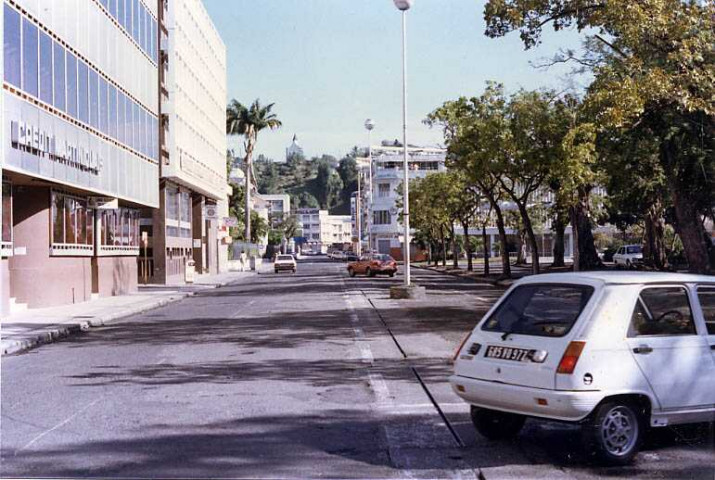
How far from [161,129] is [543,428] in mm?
38177

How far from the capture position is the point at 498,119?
34062 mm

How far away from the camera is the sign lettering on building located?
70.2 feet

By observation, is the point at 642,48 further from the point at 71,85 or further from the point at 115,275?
the point at 115,275

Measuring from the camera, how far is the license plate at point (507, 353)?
6.95m

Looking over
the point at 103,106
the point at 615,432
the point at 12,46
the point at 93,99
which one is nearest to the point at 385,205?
the point at 103,106

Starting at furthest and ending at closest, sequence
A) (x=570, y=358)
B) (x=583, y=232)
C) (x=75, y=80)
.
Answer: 1. (x=583, y=232)
2. (x=75, y=80)
3. (x=570, y=358)

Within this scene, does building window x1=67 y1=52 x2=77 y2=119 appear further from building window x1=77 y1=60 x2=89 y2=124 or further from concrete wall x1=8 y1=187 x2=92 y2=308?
concrete wall x1=8 y1=187 x2=92 y2=308

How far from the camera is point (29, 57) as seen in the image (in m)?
22.7

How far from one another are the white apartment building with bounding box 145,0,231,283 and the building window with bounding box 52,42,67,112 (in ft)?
55.1

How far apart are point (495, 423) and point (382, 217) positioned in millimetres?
101731

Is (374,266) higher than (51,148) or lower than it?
lower

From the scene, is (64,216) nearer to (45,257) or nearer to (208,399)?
(45,257)

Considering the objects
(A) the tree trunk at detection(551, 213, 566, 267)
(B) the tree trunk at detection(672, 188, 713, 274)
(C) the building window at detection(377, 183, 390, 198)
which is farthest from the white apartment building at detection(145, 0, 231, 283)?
(C) the building window at detection(377, 183, 390, 198)

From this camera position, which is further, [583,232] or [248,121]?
[248,121]
